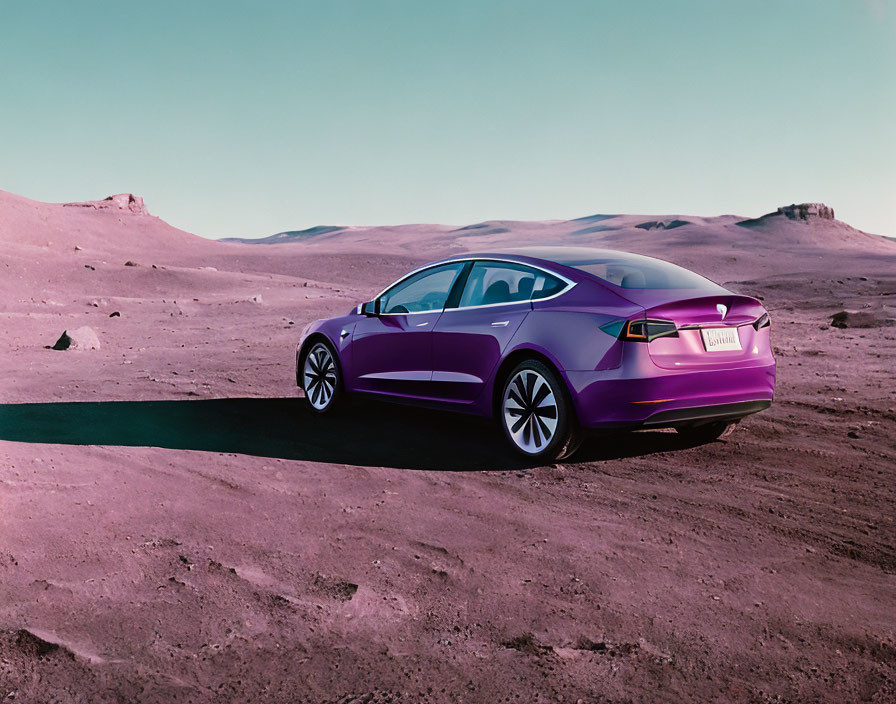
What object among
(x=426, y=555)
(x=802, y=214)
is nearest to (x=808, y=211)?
(x=802, y=214)

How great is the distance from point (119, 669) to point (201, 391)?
273 inches

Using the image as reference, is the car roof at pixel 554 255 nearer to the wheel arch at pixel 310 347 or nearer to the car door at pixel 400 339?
the car door at pixel 400 339

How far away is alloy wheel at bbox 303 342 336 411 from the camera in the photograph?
8727 mm

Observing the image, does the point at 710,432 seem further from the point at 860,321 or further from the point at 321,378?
the point at 860,321

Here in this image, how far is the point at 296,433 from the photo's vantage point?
308 inches

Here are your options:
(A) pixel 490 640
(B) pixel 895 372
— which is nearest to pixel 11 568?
(A) pixel 490 640

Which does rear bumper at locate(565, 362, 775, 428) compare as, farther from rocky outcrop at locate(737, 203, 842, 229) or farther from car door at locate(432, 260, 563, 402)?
rocky outcrop at locate(737, 203, 842, 229)

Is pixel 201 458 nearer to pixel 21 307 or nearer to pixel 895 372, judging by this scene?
pixel 895 372

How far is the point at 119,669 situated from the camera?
3283 mm

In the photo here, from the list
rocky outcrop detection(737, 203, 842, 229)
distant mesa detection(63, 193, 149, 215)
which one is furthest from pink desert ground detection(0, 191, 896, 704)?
rocky outcrop detection(737, 203, 842, 229)

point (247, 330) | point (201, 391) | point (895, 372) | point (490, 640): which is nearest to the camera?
point (490, 640)

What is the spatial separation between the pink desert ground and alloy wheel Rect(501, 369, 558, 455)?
0.75 ft

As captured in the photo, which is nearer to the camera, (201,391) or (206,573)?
(206,573)

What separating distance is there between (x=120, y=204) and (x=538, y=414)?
293 ft
